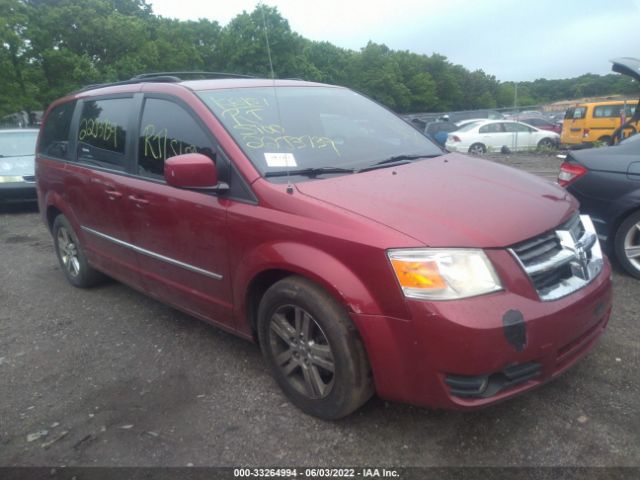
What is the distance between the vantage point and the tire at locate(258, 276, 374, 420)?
244 cm

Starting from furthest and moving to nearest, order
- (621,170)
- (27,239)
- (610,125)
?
(610,125) → (27,239) → (621,170)

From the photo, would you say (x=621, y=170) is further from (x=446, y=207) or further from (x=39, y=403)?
(x=39, y=403)

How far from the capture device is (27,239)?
24.0ft

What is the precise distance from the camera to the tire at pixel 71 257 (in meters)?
4.76

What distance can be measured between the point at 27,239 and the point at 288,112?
563 centimetres

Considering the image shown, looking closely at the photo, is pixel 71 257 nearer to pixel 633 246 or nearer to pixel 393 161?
pixel 393 161

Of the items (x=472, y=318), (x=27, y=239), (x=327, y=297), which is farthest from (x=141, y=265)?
(x=27, y=239)

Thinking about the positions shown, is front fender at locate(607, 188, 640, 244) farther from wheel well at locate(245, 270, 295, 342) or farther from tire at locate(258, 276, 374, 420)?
wheel well at locate(245, 270, 295, 342)

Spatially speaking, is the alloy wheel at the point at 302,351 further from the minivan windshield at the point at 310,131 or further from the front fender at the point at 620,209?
the front fender at the point at 620,209

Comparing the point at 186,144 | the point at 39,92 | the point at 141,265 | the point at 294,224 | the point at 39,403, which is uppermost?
the point at 39,92

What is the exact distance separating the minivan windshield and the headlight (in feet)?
2.94

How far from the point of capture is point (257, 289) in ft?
9.64

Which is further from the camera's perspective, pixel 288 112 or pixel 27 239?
pixel 27 239

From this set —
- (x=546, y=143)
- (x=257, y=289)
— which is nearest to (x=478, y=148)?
(x=546, y=143)
